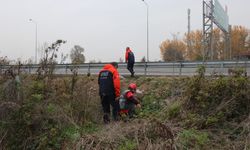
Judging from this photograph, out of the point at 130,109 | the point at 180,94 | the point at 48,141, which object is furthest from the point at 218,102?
the point at 48,141

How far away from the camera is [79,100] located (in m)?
10.9

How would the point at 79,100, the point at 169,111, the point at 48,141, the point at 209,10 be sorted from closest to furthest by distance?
1. the point at 48,141
2. the point at 169,111
3. the point at 79,100
4. the point at 209,10

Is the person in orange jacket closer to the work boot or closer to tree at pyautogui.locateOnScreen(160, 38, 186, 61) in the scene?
the work boot

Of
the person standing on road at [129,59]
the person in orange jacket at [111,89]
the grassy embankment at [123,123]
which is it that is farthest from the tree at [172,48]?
the grassy embankment at [123,123]

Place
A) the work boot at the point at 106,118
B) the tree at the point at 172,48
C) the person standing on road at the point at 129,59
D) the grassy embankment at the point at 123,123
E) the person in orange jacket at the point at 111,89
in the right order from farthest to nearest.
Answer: the tree at the point at 172,48, the person standing on road at the point at 129,59, the person in orange jacket at the point at 111,89, the work boot at the point at 106,118, the grassy embankment at the point at 123,123

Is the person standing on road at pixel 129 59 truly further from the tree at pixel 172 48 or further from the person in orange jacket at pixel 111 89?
the tree at pixel 172 48

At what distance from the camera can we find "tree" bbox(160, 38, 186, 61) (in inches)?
2911

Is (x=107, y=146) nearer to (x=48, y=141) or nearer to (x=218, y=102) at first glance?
(x=48, y=141)

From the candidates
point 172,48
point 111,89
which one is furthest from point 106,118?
point 172,48

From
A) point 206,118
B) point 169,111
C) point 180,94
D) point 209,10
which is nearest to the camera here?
point 206,118

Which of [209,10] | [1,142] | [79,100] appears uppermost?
[209,10]

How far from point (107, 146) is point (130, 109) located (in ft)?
9.84

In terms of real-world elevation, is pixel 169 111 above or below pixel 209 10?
below

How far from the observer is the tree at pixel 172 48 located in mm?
73938
